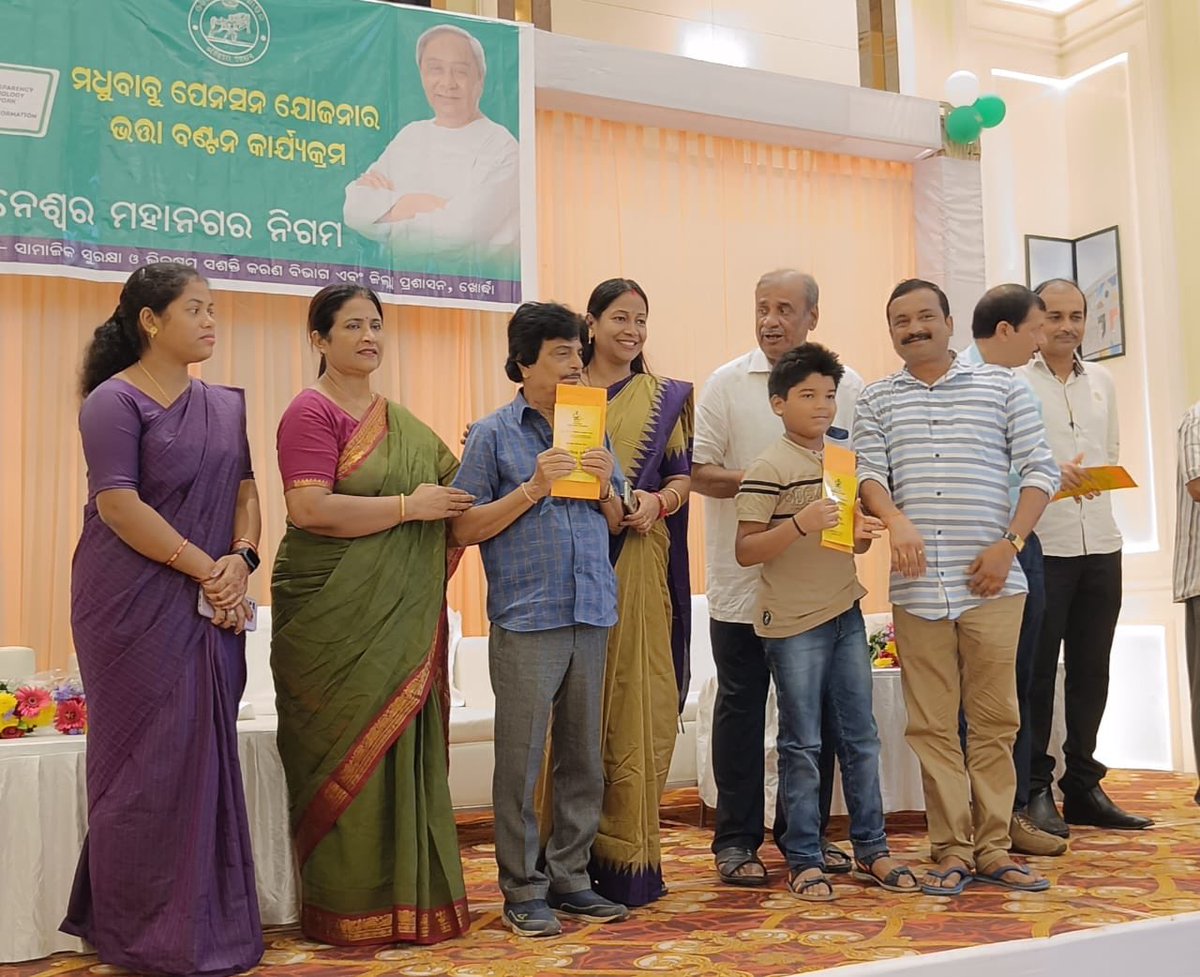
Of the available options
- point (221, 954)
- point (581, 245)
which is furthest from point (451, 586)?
point (221, 954)

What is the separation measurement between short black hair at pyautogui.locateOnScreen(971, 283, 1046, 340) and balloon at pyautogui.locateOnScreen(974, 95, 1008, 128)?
3067 mm

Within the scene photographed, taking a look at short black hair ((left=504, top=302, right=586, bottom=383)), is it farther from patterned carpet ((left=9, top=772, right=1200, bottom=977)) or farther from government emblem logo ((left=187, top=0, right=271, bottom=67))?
government emblem logo ((left=187, top=0, right=271, bottom=67))

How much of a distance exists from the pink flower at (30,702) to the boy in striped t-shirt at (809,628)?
1748 millimetres

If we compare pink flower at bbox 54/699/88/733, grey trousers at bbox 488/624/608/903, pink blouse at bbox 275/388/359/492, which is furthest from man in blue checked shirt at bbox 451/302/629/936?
pink flower at bbox 54/699/88/733

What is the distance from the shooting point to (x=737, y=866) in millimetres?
3340

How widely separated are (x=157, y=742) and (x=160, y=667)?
0.15 meters

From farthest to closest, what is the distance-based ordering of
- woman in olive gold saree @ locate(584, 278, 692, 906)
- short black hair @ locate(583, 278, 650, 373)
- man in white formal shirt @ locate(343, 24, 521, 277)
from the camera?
man in white formal shirt @ locate(343, 24, 521, 277)
short black hair @ locate(583, 278, 650, 373)
woman in olive gold saree @ locate(584, 278, 692, 906)

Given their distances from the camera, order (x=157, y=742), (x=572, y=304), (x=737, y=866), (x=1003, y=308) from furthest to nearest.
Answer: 1. (x=572, y=304)
2. (x=1003, y=308)
3. (x=737, y=866)
4. (x=157, y=742)

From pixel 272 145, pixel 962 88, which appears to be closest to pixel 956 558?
pixel 272 145

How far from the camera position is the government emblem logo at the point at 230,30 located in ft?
17.0

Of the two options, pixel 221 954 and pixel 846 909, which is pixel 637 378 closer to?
pixel 846 909

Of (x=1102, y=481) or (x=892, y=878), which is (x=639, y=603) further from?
(x=1102, y=481)

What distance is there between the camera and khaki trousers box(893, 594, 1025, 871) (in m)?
3.17

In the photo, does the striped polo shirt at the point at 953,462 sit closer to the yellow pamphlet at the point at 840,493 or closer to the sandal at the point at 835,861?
the yellow pamphlet at the point at 840,493
